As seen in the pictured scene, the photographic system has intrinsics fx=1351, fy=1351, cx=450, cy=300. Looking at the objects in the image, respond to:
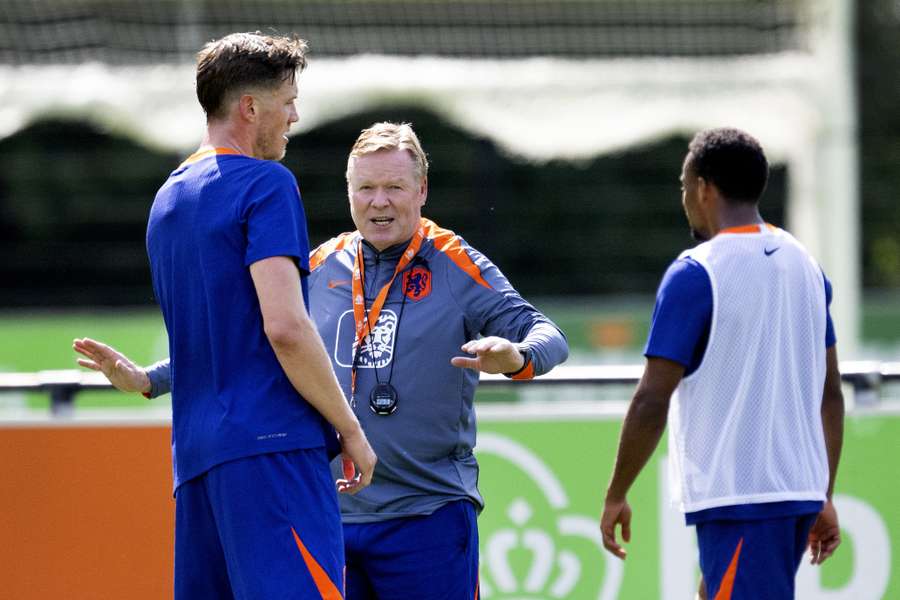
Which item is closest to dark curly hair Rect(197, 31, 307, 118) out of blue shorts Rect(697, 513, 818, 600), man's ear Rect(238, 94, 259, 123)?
man's ear Rect(238, 94, 259, 123)

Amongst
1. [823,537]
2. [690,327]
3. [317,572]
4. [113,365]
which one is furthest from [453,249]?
[823,537]

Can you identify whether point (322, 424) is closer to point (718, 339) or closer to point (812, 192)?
point (718, 339)

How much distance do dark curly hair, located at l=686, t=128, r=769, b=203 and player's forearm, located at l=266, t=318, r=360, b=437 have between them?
129cm

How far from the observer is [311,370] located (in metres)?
3.04

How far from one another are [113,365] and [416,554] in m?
0.95

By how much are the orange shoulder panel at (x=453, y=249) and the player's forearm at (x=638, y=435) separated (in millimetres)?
519

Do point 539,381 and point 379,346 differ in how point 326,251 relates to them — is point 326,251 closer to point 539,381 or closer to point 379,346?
point 379,346

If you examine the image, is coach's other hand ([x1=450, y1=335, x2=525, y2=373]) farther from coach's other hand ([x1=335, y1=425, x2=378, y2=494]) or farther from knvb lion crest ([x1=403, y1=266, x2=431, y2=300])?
knvb lion crest ([x1=403, y1=266, x2=431, y2=300])

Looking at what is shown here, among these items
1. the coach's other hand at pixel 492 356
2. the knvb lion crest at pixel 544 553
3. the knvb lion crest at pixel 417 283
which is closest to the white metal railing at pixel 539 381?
the knvb lion crest at pixel 544 553

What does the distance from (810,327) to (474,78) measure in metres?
7.62

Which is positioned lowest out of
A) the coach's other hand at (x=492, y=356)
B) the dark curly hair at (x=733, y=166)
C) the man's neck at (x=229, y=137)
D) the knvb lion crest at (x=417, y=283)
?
the coach's other hand at (x=492, y=356)

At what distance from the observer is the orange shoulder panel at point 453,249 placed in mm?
3701

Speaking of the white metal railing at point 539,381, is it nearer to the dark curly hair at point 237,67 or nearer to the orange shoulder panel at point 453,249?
the orange shoulder panel at point 453,249

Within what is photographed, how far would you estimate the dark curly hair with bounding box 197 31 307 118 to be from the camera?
3.14 meters
